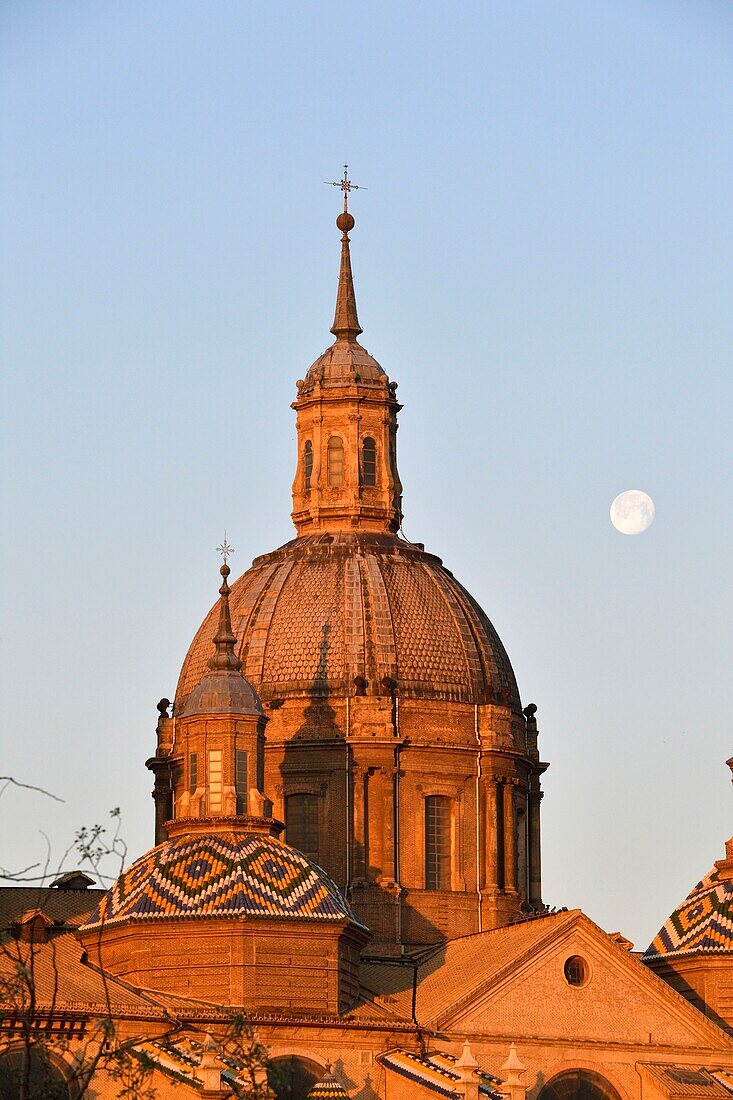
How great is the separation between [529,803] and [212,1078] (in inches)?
969

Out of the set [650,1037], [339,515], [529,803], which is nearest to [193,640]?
[339,515]

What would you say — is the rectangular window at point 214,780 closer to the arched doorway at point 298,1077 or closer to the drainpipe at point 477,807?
the arched doorway at point 298,1077

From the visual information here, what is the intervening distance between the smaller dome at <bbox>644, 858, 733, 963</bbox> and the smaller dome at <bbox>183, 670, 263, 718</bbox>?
13.7 meters

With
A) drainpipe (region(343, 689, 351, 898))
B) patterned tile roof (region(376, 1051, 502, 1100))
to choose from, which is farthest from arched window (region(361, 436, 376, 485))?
patterned tile roof (region(376, 1051, 502, 1100))

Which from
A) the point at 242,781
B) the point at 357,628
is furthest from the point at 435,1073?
the point at 357,628

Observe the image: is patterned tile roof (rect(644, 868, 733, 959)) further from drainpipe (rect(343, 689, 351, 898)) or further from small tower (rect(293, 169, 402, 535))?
small tower (rect(293, 169, 402, 535))

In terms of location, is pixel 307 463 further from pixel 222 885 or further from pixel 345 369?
pixel 222 885

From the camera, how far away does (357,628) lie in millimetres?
80250

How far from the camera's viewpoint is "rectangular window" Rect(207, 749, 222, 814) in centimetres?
7112

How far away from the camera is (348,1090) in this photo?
6494 cm

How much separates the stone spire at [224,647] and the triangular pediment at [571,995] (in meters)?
10.4

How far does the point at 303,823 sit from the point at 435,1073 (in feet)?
47.6

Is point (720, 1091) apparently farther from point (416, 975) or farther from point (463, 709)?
point (463, 709)

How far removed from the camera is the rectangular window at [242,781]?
7125 cm
